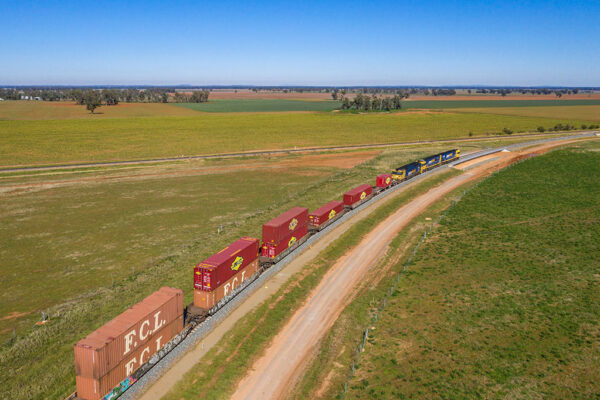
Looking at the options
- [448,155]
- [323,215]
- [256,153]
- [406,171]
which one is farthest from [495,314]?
[256,153]

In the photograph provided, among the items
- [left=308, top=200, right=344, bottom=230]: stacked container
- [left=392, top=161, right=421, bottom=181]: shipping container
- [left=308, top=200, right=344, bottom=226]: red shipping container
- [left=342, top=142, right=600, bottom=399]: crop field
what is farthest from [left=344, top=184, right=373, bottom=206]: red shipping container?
[left=392, top=161, right=421, bottom=181]: shipping container

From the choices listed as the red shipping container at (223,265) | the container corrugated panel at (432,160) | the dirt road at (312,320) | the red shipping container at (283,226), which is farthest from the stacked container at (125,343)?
the container corrugated panel at (432,160)

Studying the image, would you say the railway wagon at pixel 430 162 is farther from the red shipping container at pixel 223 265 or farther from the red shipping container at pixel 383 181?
the red shipping container at pixel 223 265

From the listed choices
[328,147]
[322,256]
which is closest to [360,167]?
[328,147]

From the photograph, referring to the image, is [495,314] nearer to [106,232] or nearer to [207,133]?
[106,232]

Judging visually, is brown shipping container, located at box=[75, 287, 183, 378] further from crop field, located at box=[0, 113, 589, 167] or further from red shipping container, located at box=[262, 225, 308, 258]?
crop field, located at box=[0, 113, 589, 167]

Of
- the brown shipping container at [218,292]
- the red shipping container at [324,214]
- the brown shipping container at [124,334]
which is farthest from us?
the red shipping container at [324,214]
